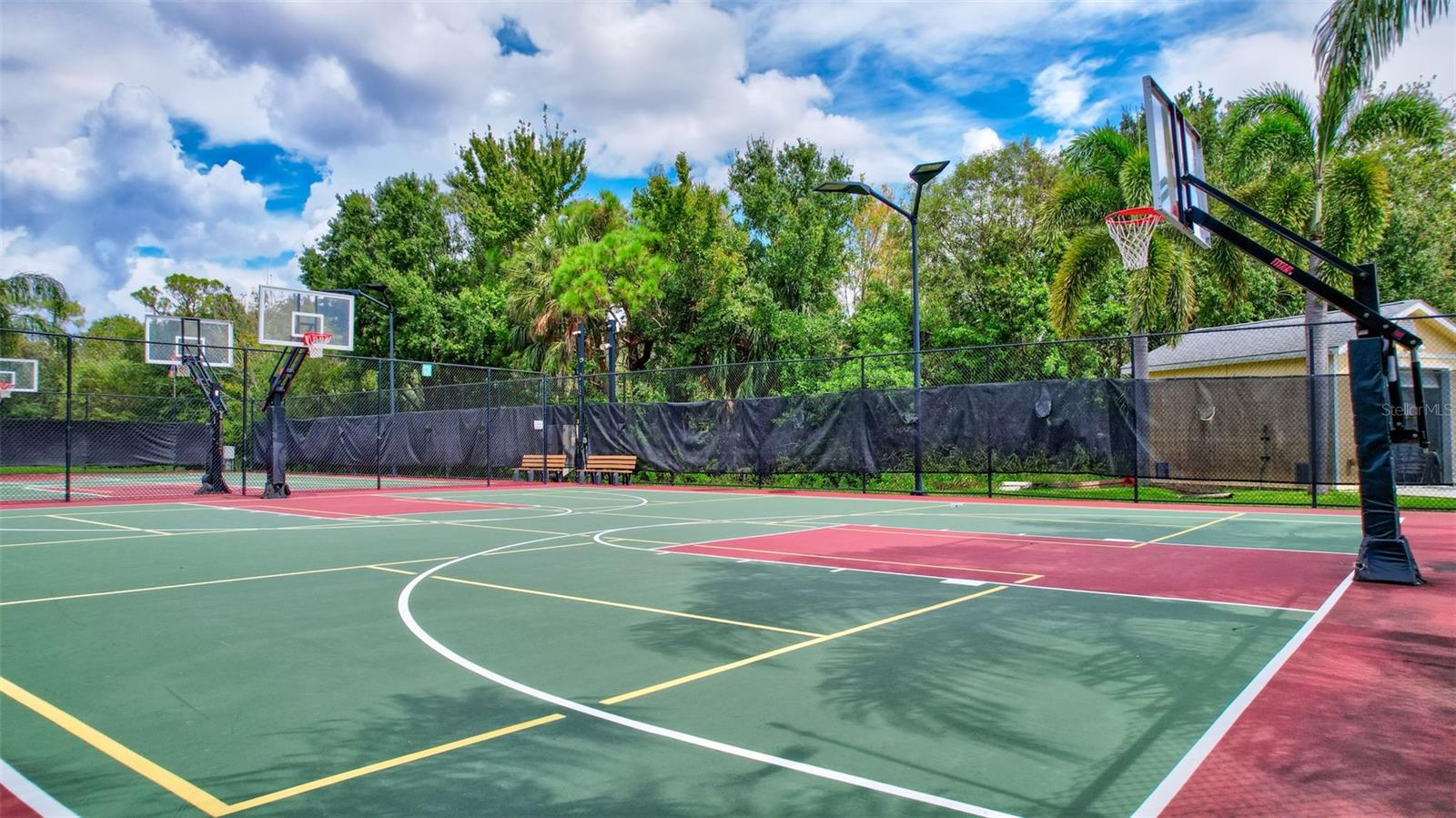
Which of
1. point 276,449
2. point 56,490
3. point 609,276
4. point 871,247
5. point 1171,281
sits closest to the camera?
point 276,449

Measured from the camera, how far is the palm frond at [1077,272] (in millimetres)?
19188

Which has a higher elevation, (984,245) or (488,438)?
(984,245)

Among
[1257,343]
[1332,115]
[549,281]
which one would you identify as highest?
[1332,115]

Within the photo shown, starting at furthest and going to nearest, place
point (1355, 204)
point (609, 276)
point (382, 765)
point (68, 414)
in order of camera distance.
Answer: point (609, 276) → point (68, 414) → point (1355, 204) → point (382, 765)

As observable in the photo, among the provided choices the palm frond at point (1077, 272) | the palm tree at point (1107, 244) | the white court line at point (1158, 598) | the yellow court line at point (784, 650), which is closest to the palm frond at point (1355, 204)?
the palm tree at point (1107, 244)

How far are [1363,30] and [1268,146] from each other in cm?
814

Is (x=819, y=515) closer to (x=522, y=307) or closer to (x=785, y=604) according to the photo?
(x=785, y=604)

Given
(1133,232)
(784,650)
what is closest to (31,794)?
(784,650)

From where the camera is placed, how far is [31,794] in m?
3.08

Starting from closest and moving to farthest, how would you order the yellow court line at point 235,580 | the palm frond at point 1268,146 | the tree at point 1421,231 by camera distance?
the yellow court line at point 235,580, the palm frond at point 1268,146, the tree at point 1421,231

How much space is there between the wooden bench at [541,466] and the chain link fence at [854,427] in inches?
10.4

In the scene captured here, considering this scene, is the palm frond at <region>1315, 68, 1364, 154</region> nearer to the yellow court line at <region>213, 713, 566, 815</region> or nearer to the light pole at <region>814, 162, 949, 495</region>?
the light pole at <region>814, 162, 949, 495</region>

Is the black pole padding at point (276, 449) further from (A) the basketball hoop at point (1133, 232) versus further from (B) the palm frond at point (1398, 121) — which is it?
(B) the palm frond at point (1398, 121)

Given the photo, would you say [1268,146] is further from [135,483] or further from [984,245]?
[135,483]
